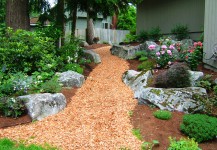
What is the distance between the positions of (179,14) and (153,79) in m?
6.77

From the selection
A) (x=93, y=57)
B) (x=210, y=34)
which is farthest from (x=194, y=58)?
(x=93, y=57)

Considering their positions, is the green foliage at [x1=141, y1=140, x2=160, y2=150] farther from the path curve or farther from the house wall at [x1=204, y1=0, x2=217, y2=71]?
the house wall at [x1=204, y1=0, x2=217, y2=71]

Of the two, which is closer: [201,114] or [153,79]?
[201,114]

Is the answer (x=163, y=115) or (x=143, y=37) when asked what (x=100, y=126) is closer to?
(x=163, y=115)

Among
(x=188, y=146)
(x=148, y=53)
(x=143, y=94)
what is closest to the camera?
(x=188, y=146)

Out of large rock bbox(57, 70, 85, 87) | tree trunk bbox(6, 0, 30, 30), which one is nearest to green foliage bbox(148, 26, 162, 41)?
tree trunk bbox(6, 0, 30, 30)

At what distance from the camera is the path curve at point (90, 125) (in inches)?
213

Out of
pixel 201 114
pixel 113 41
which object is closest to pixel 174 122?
pixel 201 114

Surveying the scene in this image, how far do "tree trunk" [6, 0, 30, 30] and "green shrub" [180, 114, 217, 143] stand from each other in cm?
711

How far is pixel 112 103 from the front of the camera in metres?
7.37

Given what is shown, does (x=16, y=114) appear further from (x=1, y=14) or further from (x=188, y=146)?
(x=1, y=14)

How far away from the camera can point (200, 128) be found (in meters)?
5.65

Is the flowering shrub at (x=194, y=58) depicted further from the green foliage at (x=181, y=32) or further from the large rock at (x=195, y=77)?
the green foliage at (x=181, y=32)

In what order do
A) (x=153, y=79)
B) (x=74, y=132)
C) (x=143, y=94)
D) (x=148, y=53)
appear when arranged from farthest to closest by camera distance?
(x=148, y=53)
(x=153, y=79)
(x=143, y=94)
(x=74, y=132)
